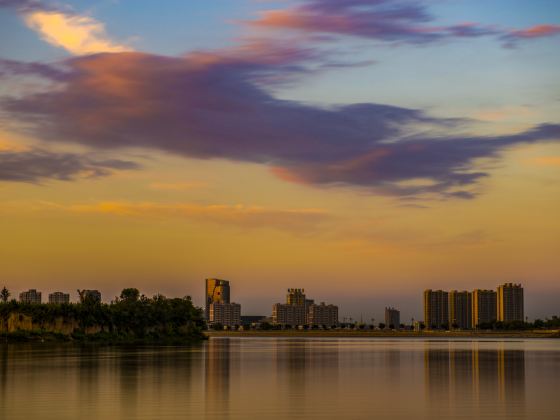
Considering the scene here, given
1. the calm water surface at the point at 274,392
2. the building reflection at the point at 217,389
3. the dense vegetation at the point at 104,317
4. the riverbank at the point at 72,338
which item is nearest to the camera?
the calm water surface at the point at 274,392

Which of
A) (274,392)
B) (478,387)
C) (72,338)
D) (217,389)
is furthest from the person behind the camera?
(72,338)

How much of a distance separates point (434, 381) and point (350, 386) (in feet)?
23.0

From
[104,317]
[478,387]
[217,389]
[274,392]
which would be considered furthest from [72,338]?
[478,387]

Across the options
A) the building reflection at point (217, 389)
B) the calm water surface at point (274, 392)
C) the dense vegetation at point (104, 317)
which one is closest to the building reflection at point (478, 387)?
the calm water surface at point (274, 392)

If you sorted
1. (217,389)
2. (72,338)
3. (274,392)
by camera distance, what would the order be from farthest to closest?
(72,338), (217,389), (274,392)

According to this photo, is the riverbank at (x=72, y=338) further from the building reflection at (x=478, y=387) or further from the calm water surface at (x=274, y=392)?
the building reflection at (x=478, y=387)

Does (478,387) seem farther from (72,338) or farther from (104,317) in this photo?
(104,317)

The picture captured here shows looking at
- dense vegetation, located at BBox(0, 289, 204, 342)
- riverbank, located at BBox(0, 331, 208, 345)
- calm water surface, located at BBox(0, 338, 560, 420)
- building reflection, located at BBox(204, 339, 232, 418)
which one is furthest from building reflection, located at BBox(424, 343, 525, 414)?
dense vegetation, located at BBox(0, 289, 204, 342)

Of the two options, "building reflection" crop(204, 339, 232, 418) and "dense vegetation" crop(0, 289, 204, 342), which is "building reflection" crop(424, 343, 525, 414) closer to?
"building reflection" crop(204, 339, 232, 418)

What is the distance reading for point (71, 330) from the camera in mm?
169625

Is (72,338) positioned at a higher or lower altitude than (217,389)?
lower

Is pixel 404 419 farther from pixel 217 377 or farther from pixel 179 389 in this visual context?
pixel 217 377

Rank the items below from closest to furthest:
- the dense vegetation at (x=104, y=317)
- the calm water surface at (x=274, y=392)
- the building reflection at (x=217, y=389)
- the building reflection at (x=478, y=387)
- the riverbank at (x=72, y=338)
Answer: the calm water surface at (x=274, y=392) < the building reflection at (x=217, y=389) < the building reflection at (x=478, y=387) < the riverbank at (x=72, y=338) < the dense vegetation at (x=104, y=317)

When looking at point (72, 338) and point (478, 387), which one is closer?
point (478, 387)
